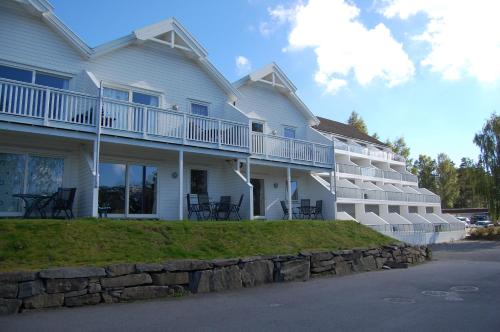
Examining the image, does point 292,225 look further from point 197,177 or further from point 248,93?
point 248,93

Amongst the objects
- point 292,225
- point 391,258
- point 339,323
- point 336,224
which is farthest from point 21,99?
point 391,258

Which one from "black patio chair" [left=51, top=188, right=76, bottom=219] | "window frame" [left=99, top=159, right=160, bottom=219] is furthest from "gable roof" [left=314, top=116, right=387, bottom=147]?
"black patio chair" [left=51, top=188, right=76, bottom=219]

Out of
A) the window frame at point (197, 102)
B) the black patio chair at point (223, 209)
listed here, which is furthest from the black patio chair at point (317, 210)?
the window frame at point (197, 102)

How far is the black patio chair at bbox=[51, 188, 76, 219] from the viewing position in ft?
46.7

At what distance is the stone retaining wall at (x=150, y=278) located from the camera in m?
8.47

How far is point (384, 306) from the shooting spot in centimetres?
913

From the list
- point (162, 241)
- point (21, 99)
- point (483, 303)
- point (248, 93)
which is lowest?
point (483, 303)

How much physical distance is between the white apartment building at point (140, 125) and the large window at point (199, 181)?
5 centimetres

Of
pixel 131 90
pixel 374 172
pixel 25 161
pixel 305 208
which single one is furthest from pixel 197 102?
pixel 374 172

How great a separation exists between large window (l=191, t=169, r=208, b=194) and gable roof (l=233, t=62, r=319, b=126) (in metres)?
5.49

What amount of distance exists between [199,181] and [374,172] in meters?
25.4

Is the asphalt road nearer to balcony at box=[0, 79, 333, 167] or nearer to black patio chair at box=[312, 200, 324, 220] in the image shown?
balcony at box=[0, 79, 333, 167]

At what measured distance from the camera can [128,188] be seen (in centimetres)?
1734

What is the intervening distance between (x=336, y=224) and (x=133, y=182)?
28.7ft
